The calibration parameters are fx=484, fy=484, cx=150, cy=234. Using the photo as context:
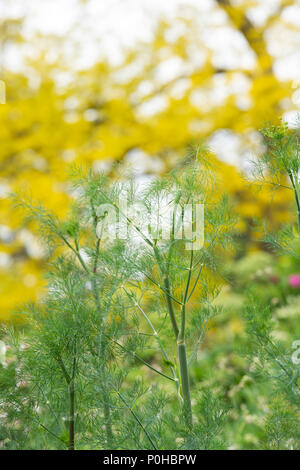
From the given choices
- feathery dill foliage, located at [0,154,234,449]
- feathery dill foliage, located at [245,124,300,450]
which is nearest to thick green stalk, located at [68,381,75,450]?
feathery dill foliage, located at [0,154,234,449]

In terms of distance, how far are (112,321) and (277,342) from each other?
0.23 metres

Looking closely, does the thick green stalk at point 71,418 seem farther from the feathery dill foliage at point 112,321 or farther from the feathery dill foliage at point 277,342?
the feathery dill foliage at point 277,342

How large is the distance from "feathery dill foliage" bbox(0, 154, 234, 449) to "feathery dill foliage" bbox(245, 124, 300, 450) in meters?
0.07

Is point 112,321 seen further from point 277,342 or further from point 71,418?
point 277,342

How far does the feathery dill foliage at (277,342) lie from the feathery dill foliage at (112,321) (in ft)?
0.21

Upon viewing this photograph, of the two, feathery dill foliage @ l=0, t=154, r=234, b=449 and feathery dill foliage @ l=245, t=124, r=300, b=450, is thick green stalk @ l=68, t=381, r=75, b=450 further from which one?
feathery dill foliage @ l=245, t=124, r=300, b=450

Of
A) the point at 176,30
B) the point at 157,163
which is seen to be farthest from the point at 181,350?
the point at 176,30

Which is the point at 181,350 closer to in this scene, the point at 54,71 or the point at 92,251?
the point at 92,251

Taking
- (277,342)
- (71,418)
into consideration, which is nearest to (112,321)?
(71,418)

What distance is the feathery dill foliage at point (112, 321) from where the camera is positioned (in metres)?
0.54

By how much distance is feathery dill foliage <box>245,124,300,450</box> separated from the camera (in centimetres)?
57

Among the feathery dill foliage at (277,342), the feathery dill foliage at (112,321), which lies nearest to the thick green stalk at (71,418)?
the feathery dill foliage at (112,321)

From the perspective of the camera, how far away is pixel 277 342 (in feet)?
2.09
